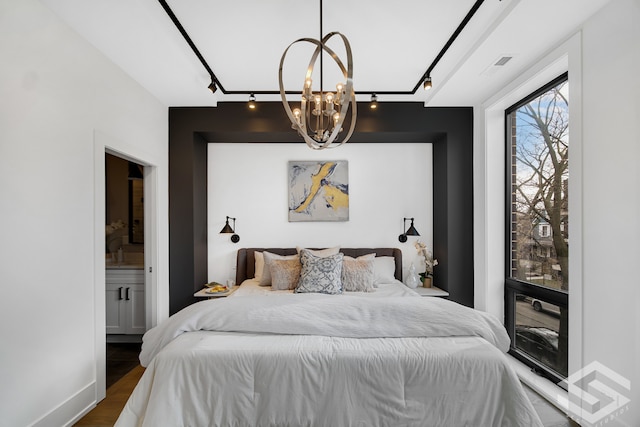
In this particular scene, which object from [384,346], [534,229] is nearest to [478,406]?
[384,346]

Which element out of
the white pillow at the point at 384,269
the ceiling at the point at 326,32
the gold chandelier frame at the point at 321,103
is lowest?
the white pillow at the point at 384,269

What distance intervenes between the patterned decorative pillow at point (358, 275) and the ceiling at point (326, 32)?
1.91 meters

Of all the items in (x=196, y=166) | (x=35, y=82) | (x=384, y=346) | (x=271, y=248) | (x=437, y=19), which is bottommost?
(x=384, y=346)

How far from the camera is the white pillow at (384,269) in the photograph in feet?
11.5

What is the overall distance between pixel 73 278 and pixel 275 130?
2335 millimetres

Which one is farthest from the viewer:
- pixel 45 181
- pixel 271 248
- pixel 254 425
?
pixel 271 248

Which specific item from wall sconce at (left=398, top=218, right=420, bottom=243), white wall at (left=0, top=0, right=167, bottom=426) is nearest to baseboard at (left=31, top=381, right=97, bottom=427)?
white wall at (left=0, top=0, right=167, bottom=426)

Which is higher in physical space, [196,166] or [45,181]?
[196,166]

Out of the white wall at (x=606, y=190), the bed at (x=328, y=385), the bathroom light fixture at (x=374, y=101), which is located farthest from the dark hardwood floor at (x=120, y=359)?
the white wall at (x=606, y=190)

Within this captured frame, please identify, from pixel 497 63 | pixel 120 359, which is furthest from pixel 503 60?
pixel 120 359

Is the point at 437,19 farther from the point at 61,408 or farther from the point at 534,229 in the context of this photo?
the point at 61,408

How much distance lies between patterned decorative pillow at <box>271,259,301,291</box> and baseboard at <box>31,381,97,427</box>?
5.43 ft

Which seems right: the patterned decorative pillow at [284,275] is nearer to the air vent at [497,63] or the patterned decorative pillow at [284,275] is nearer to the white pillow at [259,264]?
the white pillow at [259,264]

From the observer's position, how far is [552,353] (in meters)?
2.60
